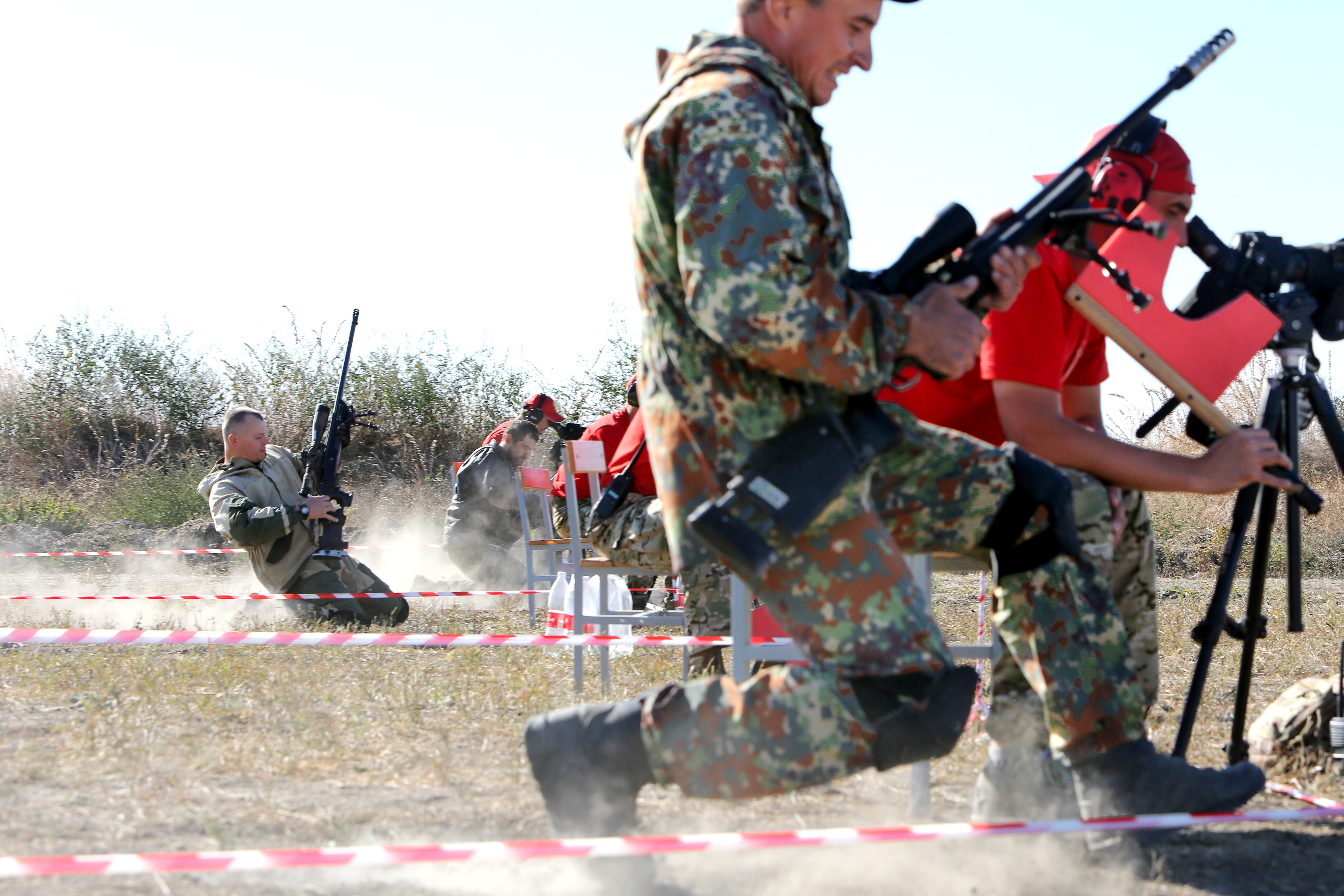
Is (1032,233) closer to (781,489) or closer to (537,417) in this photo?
(781,489)

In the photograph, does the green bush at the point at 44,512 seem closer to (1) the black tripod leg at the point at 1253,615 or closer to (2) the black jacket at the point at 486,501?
(2) the black jacket at the point at 486,501

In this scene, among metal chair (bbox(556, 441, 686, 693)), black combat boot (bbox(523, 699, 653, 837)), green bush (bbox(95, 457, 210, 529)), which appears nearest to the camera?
black combat boot (bbox(523, 699, 653, 837))

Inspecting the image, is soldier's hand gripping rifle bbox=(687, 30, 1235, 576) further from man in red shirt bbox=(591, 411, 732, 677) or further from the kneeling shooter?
the kneeling shooter

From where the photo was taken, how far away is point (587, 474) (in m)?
6.29

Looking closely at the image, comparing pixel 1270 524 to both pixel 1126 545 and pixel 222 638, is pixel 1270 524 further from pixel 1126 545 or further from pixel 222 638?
pixel 222 638

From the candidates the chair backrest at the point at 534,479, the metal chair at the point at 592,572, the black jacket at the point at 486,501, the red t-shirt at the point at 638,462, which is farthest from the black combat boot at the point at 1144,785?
the black jacket at the point at 486,501

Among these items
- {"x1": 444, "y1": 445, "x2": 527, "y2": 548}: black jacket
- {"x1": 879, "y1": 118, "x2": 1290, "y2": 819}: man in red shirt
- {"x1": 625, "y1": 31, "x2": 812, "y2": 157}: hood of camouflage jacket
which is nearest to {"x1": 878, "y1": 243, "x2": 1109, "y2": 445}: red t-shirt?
{"x1": 879, "y1": 118, "x2": 1290, "y2": 819}: man in red shirt

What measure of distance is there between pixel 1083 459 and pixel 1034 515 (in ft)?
1.40

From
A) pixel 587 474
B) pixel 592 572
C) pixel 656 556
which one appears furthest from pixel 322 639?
pixel 587 474

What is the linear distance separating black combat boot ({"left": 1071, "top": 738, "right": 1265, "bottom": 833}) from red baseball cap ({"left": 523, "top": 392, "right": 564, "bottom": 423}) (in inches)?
311

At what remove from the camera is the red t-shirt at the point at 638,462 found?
16.8 ft

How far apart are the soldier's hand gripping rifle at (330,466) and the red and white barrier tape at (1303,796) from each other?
5943mm

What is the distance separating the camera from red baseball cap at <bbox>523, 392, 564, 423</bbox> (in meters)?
10.2

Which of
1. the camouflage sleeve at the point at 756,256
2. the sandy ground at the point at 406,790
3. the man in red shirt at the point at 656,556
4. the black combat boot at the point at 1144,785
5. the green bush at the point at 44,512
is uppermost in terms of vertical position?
the camouflage sleeve at the point at 756,256
